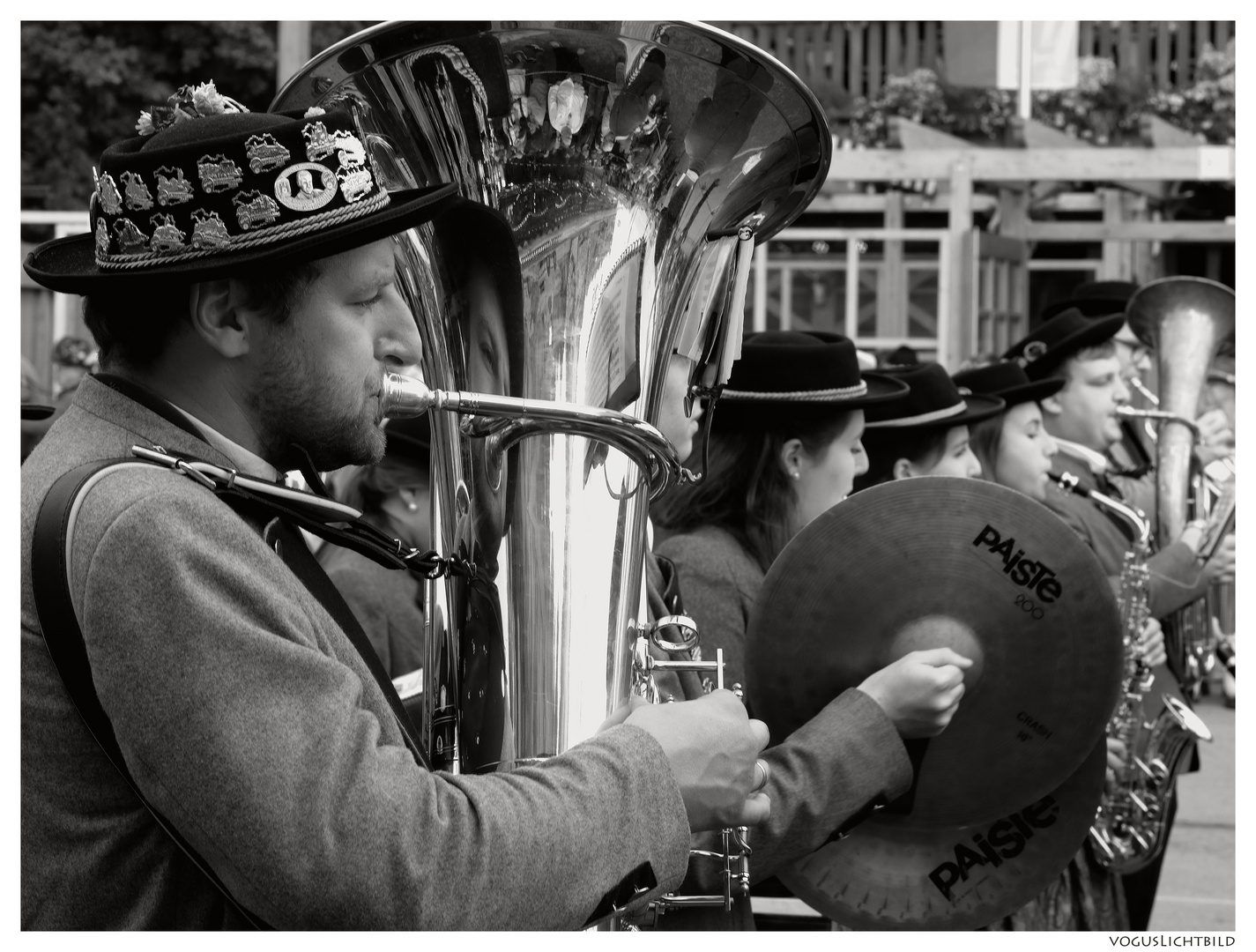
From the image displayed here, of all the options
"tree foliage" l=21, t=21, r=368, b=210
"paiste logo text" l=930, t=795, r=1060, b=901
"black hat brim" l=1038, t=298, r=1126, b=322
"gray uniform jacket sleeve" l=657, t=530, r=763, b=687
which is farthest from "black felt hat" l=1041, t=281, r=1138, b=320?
"tree foliage" l=21, t=21, r=368, b=210

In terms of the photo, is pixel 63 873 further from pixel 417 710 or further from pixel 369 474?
pixel 369 474

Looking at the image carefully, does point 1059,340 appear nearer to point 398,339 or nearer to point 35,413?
point 35,413

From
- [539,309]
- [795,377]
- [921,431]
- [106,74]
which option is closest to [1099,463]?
[921,431]

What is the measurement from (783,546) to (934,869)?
71cm

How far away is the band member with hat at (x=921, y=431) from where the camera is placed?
144 inches

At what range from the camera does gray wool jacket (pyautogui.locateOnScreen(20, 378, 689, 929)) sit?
1249 millimetres

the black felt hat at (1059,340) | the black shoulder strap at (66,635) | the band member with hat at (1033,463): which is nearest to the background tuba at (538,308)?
the black shoulder strap at (66,635)

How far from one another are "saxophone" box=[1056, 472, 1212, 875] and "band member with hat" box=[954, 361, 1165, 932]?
0.05m

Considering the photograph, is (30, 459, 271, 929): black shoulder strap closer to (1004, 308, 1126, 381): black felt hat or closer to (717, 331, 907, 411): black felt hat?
(717, 331, 907, 411): black felt hat

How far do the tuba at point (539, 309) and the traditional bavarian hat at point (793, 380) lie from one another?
1124mm

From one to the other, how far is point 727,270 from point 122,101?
14388mm

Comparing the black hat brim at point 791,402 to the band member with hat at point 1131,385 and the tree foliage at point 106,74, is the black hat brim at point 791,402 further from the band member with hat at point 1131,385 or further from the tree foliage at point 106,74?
the tree foliage at point 106,74

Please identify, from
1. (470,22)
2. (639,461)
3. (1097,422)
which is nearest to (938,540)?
(639,461)

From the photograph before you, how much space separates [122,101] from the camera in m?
15.0
